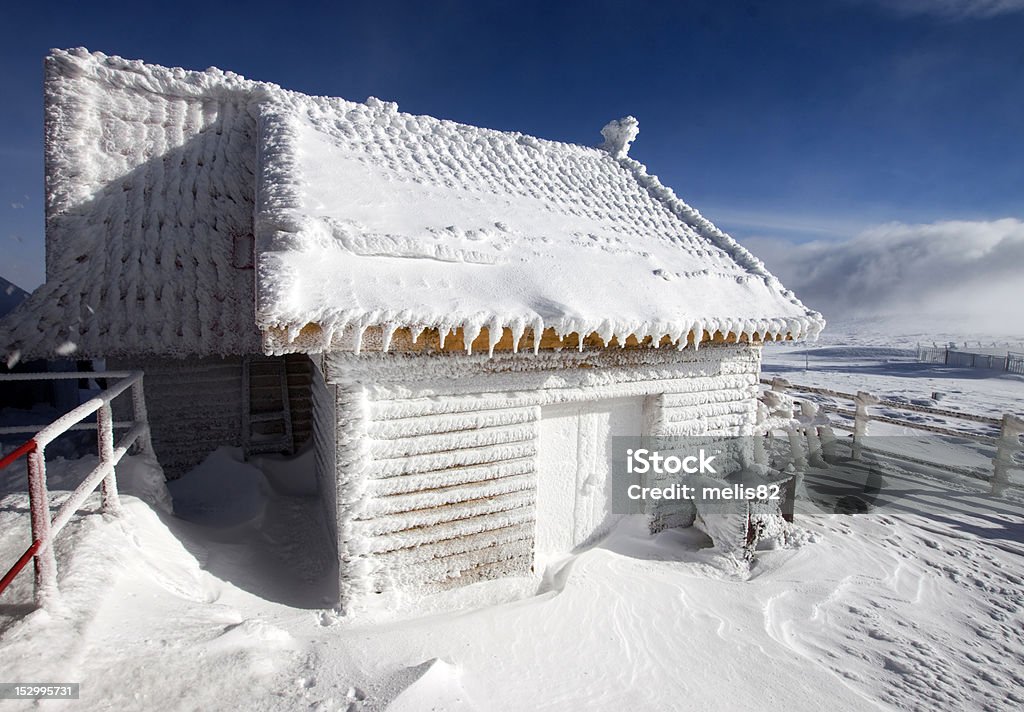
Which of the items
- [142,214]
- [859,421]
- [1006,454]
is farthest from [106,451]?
[1006,454]

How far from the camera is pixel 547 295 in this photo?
13.6 ft

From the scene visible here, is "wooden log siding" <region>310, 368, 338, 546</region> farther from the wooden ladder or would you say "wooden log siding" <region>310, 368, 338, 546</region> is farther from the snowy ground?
the wooden ladder

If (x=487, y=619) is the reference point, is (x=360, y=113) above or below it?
above

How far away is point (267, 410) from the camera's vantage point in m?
7.02

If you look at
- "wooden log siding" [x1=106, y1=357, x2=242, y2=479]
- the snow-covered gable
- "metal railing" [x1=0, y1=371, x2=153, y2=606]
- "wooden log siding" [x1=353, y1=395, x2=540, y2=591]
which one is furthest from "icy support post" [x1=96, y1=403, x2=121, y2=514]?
"wooden log siding" [x1=106, y1=357, x2=242, y2=479]

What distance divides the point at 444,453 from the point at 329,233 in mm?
2047

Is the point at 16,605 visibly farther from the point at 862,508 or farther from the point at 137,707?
the point at 862,508

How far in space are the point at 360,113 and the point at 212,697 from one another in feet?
22.1

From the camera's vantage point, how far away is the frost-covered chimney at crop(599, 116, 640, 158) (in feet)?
28.0

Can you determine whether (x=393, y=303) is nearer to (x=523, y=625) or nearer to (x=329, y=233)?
(x=329, y=233)

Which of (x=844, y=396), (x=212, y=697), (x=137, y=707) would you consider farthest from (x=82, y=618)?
(x=844, y=396)

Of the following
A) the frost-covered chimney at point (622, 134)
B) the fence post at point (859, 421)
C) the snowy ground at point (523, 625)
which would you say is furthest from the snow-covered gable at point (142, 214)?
the fence post at point (859, 421)

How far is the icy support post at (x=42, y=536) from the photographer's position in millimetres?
2389

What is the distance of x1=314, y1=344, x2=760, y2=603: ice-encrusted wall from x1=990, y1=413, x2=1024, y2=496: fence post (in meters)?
6.94
